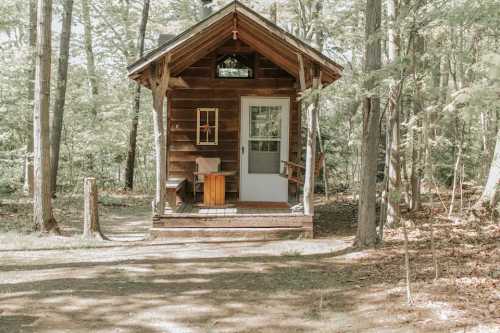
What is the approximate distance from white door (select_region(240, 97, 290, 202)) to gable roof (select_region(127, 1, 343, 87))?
1235mm

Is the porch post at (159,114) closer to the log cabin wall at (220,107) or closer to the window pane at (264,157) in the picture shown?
the log cabin wall at (220,107)

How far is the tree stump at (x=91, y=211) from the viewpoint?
8.86 m

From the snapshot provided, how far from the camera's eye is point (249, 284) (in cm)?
607

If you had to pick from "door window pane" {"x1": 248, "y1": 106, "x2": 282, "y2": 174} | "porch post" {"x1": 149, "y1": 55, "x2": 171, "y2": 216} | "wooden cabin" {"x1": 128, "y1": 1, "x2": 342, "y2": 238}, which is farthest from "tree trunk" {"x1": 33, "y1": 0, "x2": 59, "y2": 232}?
"door window pane" {"x1": 248, "y1": 106, "x2": 282, "y2": 174}

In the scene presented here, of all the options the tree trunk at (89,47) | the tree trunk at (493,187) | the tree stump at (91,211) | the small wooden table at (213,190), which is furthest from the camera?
the tree trunk at (89,47)

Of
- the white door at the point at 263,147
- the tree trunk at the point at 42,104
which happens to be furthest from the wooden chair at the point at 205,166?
the tree trunk at the point at 42,104

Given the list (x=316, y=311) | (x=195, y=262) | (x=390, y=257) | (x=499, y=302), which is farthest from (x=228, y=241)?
(x=499, y=302)

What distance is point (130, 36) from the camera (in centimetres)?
2112

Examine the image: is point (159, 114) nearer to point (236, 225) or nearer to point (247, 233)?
point (236, 225)

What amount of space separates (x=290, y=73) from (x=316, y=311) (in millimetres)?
6910

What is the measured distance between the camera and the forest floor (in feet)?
15.2

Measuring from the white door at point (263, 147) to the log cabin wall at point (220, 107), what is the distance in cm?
15

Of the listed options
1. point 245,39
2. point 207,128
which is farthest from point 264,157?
point 245,39

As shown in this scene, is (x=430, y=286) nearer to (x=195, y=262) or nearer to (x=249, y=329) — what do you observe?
(x=249, y=329)
